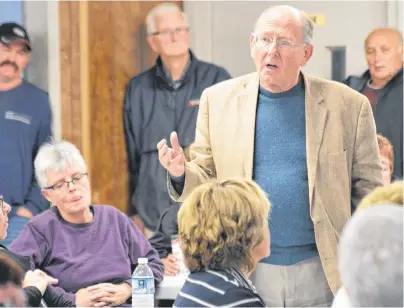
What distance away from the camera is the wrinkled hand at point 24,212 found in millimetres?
3844

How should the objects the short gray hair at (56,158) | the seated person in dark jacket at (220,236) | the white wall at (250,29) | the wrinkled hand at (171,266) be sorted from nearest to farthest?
1. the seated person in dark jacket at (220,236)
2. the short gray hair at (56,158)
3. the wrinkled hand at (171,266)
4. the white wall at (250,29)

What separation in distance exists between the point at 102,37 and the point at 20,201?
94 cm

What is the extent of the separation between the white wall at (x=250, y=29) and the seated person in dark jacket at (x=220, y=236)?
8.20ft

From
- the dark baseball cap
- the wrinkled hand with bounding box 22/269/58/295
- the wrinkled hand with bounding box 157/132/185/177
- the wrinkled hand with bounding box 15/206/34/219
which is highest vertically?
the dark baseball cap

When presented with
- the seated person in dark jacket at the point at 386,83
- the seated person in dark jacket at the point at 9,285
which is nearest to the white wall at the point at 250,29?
the seated person in dark jacket at the point at 386,83

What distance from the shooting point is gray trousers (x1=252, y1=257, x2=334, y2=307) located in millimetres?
2635

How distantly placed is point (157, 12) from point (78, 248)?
1600 millimetres

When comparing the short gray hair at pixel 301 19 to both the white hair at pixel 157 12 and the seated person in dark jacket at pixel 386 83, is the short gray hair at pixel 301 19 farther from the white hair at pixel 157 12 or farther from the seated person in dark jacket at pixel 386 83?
the white hair at pixel 157 12

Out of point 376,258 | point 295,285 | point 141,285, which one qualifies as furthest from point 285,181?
point 376,258

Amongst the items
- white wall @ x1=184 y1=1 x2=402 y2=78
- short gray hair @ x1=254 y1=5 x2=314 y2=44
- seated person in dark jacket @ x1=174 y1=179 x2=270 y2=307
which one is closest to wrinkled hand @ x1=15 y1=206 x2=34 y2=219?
white wall @ x1=184 y1=1 x2=402 y2=78

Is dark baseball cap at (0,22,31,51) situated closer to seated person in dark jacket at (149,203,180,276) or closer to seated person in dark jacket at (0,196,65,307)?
seated person in dark jacket at (149,203,180,276)

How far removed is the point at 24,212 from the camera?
3.86m

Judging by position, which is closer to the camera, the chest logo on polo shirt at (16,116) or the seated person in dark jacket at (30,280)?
the seated person in dark jacket at (30,280)

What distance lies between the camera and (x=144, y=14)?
14.6 feet
